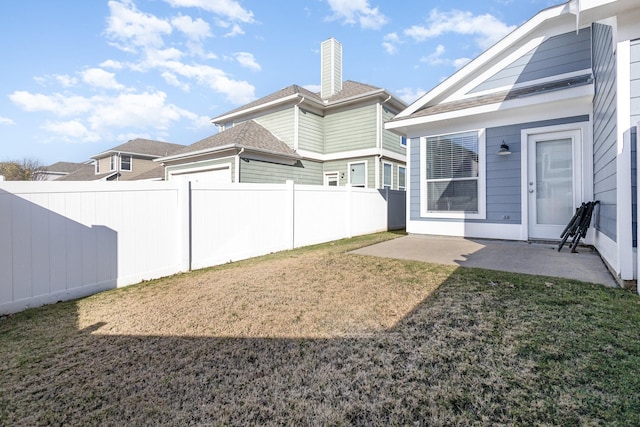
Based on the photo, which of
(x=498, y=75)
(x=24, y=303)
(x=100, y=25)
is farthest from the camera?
(x=100, y=25)

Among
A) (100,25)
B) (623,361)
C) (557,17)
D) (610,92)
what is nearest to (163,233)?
(623,361)

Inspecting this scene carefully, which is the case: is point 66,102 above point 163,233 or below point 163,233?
above

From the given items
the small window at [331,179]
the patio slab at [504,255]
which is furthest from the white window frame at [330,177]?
the patio slab at [504,255]

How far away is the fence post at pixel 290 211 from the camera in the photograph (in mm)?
6969

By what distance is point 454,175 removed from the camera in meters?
7.56

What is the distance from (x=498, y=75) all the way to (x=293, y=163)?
763 centimetres

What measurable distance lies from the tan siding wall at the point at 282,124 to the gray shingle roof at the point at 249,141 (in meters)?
0.25

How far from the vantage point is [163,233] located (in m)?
4.79

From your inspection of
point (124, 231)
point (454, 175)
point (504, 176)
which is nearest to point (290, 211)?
point (124, 231)

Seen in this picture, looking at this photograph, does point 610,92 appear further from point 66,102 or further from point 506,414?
point 66,102

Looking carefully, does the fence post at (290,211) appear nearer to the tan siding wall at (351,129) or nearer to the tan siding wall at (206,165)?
the tan siding wall at (206,165)

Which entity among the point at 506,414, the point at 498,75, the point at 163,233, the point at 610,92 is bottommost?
the point at 506,414

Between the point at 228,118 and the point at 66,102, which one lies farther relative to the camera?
the point at 66,102

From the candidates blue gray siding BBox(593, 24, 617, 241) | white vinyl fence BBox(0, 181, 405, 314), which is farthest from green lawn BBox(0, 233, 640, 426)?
blue gray siding BBox(593, 24, 617, 241)
